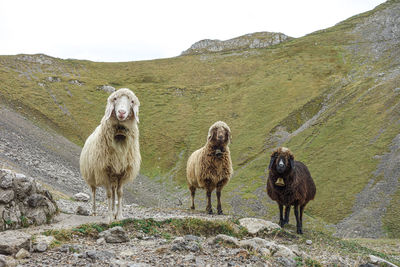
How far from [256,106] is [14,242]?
75568mm

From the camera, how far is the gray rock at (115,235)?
8.05 m

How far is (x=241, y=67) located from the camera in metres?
119

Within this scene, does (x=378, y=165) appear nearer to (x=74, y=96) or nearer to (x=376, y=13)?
(x=74, y=96)

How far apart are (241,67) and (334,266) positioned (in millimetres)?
115192

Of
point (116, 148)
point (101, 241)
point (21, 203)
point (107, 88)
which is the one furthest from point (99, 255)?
point (107, 88)

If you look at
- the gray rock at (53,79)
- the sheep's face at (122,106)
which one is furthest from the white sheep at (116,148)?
the gray rock at (53,79)

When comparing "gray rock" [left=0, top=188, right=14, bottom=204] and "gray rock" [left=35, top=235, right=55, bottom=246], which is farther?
"gray rock" [left=0, top=188, right=14, bottom=204]

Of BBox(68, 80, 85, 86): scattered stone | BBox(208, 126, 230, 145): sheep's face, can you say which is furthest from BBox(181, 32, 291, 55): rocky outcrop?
BBox(208, 126, 230, 145): sheep's face

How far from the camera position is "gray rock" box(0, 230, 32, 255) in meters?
6.14

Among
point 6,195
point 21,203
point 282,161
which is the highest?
point 6,195

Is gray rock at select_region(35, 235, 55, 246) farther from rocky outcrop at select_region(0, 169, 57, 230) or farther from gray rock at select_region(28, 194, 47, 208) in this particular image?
gray rock at select_region(28, 194, 47, 208)

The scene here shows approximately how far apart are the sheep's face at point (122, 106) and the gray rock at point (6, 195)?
359cm

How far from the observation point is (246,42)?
6885 inches

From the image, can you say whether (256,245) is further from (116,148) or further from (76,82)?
(76,82)
